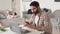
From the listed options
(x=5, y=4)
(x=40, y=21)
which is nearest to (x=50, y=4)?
(x=5, y=4)

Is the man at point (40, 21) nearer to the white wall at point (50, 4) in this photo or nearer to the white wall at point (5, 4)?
the white wall at point (50, 4)

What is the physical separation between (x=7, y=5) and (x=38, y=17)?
2.56m

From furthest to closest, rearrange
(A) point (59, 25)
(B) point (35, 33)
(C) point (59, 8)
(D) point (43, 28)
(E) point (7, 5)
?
(E) point (7, 5), (C) point (59, 8), (A) point (59, 25), (D) point (43, 28), (B) point (35, 33)

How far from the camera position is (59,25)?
232cm

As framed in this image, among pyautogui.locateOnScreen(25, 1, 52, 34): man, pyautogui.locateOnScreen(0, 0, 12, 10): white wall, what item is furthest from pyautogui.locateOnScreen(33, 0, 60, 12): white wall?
pyautogui.locateOnScreen(25, 1, 52, 34): man

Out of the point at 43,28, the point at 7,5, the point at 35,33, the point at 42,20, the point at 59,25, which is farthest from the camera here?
the point at 7,5

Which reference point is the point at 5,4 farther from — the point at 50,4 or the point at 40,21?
the point at 40,21

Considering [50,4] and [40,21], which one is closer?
[40,21]

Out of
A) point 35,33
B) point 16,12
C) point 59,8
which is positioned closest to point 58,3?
point 59,8

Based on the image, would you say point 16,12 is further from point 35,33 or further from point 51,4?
point 35,33

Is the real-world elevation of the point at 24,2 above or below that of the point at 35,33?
above

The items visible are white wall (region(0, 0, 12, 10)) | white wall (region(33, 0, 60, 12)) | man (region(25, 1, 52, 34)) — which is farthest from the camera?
white wall (region(0, 0, 12, 10))

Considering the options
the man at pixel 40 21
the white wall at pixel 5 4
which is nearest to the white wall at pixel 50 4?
Answer: the white wall at pixel 5 4

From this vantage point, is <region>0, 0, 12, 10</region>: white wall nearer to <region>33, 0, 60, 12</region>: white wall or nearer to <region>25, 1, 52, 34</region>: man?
<region>33, 0, 60, 12</region>: white wall
